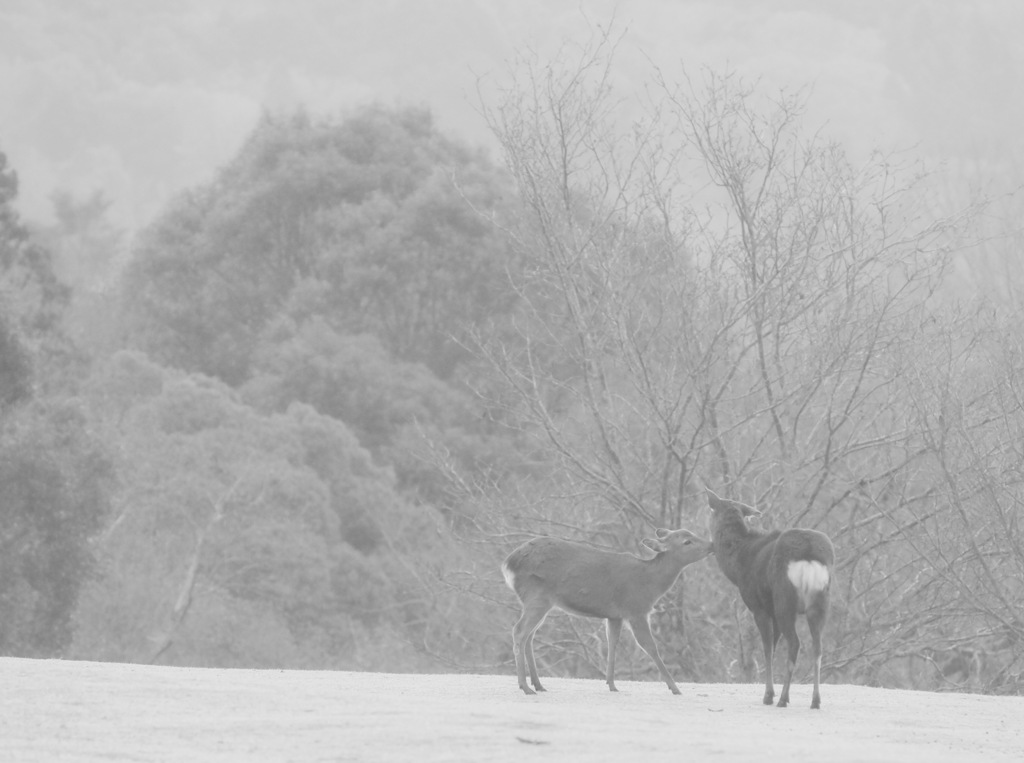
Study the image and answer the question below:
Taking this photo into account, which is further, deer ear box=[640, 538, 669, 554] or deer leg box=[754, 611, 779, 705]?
deer ear box=[640, 538, 669, 554]

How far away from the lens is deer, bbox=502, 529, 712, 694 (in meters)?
8.44

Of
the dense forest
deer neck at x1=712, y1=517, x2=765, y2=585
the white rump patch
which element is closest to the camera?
the white rump patch

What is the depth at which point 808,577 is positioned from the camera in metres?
8.20

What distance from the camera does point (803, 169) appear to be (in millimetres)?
14766

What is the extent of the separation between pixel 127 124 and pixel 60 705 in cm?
9062

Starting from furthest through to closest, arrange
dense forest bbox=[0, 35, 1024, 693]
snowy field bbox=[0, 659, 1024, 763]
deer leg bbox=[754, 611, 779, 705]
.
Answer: dense forest bbox=[0, 35, 1024, 693] < deer leg bbox=[754, 611, 779, 705] < snowy field bbox=[0, 659, 1024, 763]

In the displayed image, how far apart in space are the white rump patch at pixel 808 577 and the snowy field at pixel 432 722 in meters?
0.61

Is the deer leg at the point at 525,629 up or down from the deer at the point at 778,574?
down

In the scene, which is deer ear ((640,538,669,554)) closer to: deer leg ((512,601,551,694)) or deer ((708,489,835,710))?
deer ((708,489,835,710))

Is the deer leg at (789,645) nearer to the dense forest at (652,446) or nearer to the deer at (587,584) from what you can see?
the deer at (587,584)

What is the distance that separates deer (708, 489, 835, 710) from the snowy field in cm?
35

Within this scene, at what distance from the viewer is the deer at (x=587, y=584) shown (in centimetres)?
844

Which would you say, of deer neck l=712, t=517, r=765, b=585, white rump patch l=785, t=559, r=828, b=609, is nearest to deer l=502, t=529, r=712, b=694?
deer neck l=712, t=517, r=765, b=585

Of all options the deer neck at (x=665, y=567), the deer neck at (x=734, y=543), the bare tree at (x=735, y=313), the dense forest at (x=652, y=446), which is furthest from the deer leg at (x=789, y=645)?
the bare tree at (x=735, y=313)
